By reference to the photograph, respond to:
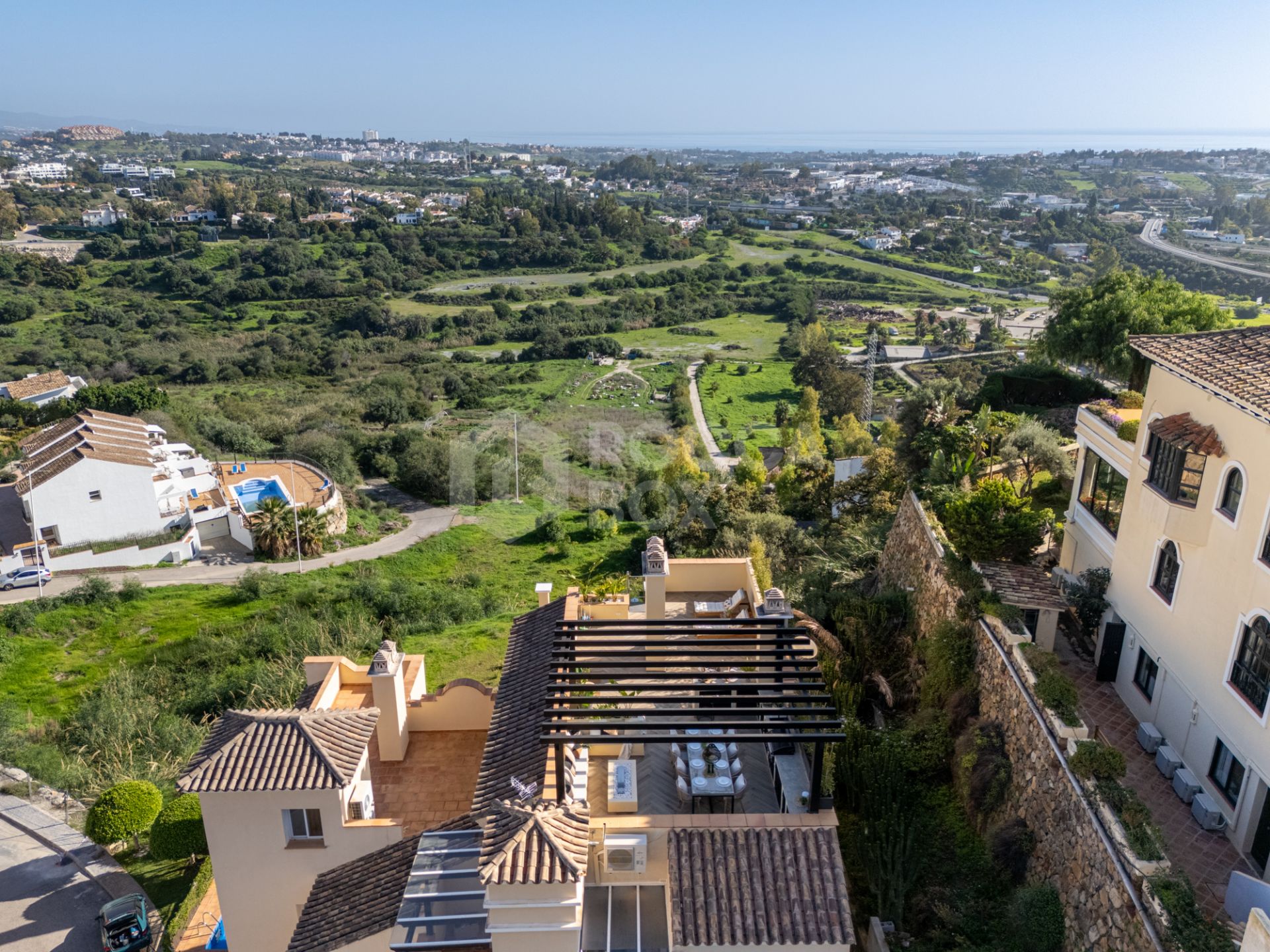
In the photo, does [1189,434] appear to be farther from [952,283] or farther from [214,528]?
[952,283]

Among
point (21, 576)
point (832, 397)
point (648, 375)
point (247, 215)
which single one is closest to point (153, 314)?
point (247, 215)

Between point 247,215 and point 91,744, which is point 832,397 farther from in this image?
point 247,215

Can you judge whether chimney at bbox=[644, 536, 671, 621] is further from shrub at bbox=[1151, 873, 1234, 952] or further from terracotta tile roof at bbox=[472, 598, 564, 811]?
shrub at bbox=[1151, 873, 1234, 952]

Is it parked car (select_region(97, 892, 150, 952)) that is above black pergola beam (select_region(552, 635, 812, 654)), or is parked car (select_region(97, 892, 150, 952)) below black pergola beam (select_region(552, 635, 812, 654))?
below

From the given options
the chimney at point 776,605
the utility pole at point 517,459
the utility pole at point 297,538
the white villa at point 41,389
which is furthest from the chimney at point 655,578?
the white villa at point 41,389

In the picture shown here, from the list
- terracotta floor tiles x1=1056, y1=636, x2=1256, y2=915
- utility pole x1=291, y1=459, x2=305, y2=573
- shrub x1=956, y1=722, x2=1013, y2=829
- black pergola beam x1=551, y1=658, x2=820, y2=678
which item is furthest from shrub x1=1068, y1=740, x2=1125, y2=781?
utility pole x1=291, y1=459, x2=305, y2=573

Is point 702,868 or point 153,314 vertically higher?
point 702,868
